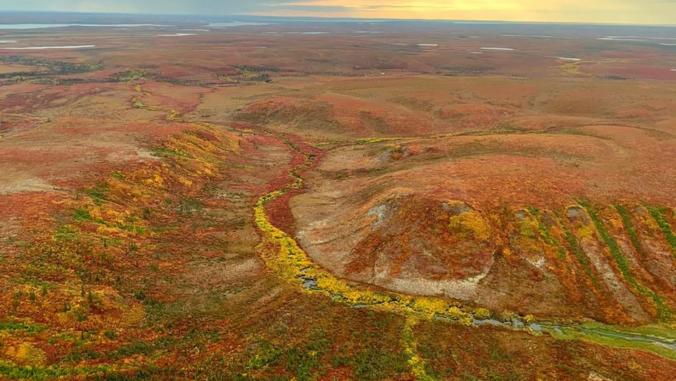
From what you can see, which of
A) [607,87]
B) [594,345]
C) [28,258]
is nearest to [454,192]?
[594,345]

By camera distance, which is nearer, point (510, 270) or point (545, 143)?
point (510, 270)

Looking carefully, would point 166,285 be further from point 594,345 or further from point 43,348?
point 594,345

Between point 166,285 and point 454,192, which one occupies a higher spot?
point 454,192

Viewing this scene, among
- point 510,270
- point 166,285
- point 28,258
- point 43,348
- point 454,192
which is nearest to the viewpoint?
point 43,348

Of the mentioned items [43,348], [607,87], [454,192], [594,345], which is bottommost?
[594,345]

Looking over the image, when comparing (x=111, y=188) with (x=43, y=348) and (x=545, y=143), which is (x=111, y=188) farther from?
(x=545, y=143)

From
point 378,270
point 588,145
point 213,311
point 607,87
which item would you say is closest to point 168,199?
point 213,311

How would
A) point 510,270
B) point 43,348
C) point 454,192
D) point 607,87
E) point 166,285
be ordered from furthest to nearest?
point 607,87 < point 454,192 < point 510,270 < point 166,285 < point 43,348

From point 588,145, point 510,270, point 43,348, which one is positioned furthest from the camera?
point 588,145

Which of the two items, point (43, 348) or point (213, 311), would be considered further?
point (213, 311)
